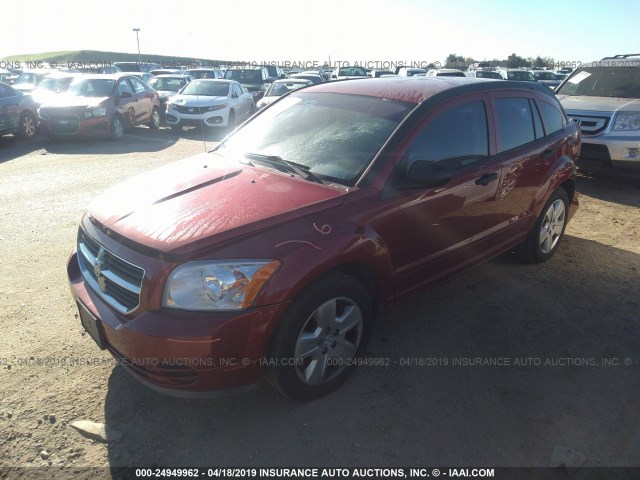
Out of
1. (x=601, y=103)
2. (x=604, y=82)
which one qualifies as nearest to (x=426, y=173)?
(x=601, y=103)

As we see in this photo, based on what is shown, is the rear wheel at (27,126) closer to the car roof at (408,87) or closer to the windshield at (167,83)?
the windshield at (167,83)

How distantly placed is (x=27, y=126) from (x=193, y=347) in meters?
12.5

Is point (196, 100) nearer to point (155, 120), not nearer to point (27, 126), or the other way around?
point (155, 120)

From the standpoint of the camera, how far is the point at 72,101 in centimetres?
1166

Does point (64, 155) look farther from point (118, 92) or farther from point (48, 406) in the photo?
point (48, 406)

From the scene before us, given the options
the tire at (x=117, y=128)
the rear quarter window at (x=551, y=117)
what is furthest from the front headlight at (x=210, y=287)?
the tire at (x=117, y=128)

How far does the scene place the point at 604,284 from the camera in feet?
14.0

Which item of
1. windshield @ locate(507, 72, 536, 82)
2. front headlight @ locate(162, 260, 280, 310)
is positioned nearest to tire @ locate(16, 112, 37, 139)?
front headlight @ locate(162, 260, 280, 310)

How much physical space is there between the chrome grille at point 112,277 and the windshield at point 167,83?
15.7 m

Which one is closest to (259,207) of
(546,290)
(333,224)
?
(333,224)

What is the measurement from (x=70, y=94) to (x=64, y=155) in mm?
2723

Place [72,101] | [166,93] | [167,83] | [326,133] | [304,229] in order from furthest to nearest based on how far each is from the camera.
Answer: [167,83] → [166,93] → [72,101] → [326,133] → [304,229]

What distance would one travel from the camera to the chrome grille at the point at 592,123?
283 inches

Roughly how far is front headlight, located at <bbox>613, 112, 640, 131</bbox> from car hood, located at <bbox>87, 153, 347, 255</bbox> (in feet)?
20.6
